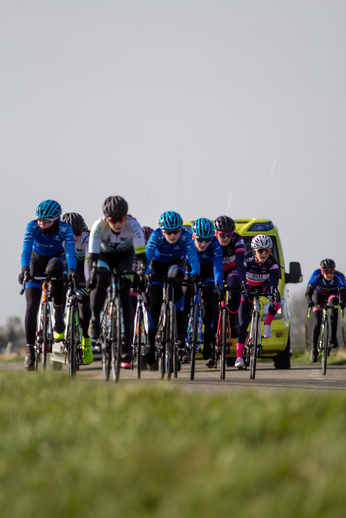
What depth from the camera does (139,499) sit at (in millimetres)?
3287

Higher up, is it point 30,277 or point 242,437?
point 30,277

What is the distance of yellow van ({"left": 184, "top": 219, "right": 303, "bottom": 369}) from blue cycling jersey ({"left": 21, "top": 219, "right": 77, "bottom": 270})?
559cm

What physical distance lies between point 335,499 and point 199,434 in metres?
1.22

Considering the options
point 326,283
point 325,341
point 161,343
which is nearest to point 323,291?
point 326,283

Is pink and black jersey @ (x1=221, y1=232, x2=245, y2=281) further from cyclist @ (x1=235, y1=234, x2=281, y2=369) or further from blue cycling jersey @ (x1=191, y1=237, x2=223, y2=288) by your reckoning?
blue cycling jersey @ (x1=191, y1=237, x2=223, y2=288)

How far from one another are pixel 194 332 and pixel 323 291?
4437 millimetres

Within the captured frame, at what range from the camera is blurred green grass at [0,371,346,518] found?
10.5 ft

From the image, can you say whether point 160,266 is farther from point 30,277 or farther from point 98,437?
point 98,437

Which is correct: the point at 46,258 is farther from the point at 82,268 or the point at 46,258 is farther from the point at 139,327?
the point at 139,327

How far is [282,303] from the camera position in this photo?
16.5m

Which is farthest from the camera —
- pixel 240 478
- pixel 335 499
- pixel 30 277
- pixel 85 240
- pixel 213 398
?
pixel 85 240

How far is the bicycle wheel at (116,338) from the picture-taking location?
925 centimetres

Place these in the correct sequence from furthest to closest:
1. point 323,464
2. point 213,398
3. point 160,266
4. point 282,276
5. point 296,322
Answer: point 296,322 → point 282,276 → point 160,266 → point 213,398 → point 323,464

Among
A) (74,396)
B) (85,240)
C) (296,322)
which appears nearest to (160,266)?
(85,240)
